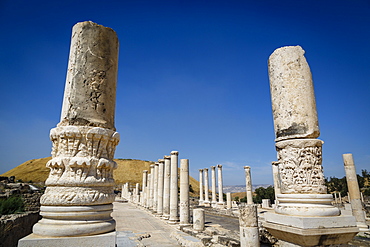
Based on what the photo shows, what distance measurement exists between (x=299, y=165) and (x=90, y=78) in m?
4.46

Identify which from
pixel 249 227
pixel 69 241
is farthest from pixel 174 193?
pixel 69 241

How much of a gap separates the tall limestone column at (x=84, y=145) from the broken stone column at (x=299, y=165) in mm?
3452

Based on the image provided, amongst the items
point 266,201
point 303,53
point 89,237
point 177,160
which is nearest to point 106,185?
point 89,237

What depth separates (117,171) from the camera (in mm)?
98500

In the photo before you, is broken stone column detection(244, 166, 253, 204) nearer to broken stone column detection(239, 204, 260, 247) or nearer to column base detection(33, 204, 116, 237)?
broken stone column detection(239, 204, 260, 247)

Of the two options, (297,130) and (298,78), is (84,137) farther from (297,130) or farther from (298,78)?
(298,78)

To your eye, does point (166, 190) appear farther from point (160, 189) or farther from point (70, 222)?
point (70, 222)

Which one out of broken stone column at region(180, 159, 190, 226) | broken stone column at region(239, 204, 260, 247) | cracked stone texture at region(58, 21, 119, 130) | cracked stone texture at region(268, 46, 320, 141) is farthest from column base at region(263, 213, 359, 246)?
broken stone column at region(180, 159, 190, 226)

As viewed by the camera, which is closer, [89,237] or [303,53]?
[89,237]

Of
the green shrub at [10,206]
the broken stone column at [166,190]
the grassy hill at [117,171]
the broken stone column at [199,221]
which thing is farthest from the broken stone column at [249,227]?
the grassy hill at [117,171]

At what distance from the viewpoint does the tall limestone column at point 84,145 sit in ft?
9.89

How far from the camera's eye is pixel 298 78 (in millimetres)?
5312

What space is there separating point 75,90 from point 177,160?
46.9ft

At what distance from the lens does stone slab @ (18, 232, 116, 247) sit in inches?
107
